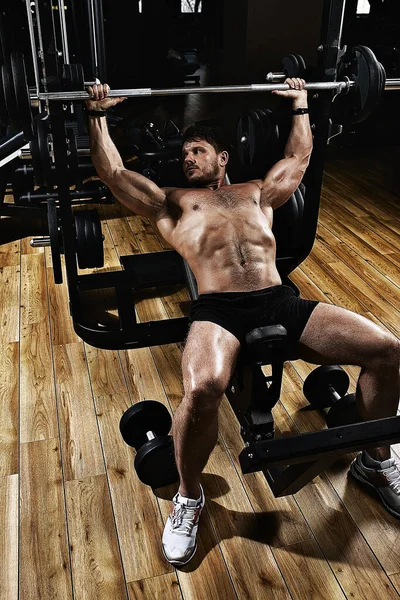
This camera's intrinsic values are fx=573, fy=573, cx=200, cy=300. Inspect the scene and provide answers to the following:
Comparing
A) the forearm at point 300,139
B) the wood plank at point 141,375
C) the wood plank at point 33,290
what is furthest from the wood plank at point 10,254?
the forearm at point 300,139

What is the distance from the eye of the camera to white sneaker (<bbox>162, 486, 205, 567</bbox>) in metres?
1.50

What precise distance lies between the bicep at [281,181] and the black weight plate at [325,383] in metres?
0.60

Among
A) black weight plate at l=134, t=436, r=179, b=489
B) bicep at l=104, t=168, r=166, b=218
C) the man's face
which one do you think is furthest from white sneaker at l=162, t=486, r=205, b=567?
the man's face

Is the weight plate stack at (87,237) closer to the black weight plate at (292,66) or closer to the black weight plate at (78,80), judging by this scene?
the black weight plate at (78,80)

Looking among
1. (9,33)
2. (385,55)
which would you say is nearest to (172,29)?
(385,55)

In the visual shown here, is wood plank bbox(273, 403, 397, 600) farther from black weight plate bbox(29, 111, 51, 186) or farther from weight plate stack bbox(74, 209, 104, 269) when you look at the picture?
black weight plate bbox(29, 111, 51, 186)

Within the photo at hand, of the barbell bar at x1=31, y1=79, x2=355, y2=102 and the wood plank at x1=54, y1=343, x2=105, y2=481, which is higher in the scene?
the barbell bar at x1=31, y1=79, x2=355, y2=102

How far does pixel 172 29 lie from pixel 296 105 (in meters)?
8.29

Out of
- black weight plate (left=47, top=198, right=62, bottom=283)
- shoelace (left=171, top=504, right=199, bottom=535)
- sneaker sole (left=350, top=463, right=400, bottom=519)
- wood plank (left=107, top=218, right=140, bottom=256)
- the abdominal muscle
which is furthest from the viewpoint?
wood plank (left=107, top=218, right=140, bottom=256)

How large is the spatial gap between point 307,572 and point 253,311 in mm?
712

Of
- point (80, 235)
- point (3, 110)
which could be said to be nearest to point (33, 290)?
point (80, 235)

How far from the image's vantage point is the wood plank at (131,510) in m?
1.51

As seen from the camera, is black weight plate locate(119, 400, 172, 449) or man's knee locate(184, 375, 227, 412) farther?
black weight plate locate(119, 400, 172, 449)

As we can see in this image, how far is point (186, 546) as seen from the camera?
150cm
